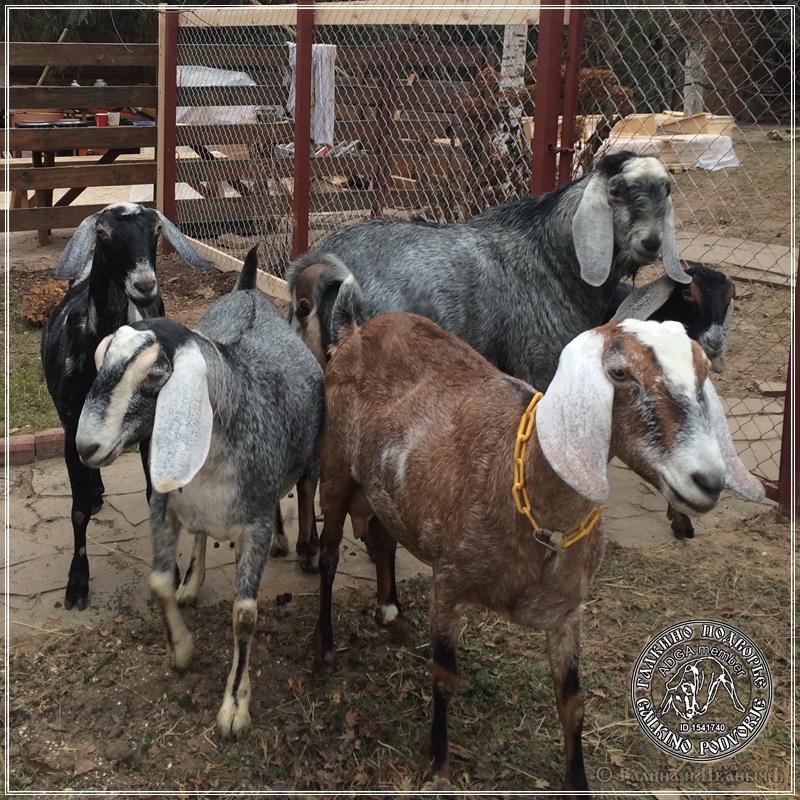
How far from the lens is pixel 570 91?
16.1ft

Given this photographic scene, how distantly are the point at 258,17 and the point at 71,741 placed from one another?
6.22 m

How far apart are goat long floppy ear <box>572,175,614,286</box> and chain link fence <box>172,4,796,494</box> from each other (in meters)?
1.00

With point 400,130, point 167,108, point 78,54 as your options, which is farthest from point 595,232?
point 78,54

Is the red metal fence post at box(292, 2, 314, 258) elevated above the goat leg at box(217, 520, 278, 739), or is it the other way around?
the red metal fence post at box(292, 2, 314, 258)

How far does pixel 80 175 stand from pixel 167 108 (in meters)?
1.16

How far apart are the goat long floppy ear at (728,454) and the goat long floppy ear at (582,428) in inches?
10.4

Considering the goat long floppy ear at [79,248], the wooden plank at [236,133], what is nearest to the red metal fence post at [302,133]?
the wooden plank at [236,133]

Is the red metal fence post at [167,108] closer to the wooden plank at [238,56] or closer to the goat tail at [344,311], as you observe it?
the wooden plank at [238,56]

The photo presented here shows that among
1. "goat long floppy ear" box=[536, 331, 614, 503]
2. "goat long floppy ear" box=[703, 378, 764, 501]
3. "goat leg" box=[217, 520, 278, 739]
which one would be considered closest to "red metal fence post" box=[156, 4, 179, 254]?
"goat leg" box=[217, 520, 278, 739]

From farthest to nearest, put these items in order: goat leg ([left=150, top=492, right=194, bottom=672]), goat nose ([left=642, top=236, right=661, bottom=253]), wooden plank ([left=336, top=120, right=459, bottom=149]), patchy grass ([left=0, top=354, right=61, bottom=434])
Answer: wooden plank ([left=336, top=120, right=459, bottom=149])
patchy grass ([left=0, top=354, right=61, bottom=434])
goat nose ([left=642, top=236, right=661, bottom=253])
goat leg ([left=150, top=492, right=194, bottom=672])

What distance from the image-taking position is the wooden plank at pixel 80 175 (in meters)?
9.03

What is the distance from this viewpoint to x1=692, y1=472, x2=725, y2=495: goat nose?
7.16 ft

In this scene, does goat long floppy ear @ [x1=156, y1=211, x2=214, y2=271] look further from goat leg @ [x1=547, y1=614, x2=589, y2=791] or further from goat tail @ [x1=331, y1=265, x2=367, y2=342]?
goat leg @ [x1=547, y1=614, x2=589, y2=791]

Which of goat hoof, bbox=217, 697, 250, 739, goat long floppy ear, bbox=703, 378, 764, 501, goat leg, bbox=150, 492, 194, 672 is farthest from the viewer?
goat leg, bbox=150, 492, 194, 672
